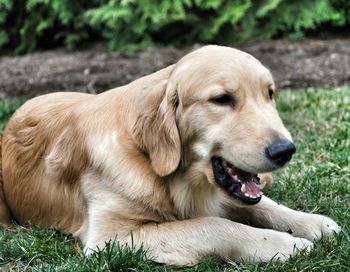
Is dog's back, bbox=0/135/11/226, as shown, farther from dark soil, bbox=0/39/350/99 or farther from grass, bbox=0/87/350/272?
dark soil, bbox=0/39/350/99

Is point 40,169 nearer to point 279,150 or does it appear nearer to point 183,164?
point 183,164

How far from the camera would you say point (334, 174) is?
5094 mm

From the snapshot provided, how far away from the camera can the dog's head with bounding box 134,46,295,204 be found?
3545 mm

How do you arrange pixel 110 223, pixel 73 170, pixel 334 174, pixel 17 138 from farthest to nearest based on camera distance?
pixel 334 174, pixel 17 138, pixel 73 170, pixel 110 223

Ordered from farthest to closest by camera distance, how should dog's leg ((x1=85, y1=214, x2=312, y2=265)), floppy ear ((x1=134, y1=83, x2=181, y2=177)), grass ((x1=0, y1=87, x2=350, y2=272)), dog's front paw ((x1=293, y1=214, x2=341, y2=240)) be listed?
dog's front paw ((x1=293, y1=214, x2=341, y2=240)) → floppy ear ((x1=134, y1=83, x2=181, y2=177)) → dog's leg ((x1=85, y1=214, x2=312, y2=265)) → grass ((x1=0, y1=87, x2=350, y2=272))

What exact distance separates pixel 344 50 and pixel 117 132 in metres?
7.19

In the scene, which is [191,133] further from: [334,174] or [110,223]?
[334,174]

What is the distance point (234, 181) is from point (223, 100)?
1.45 ft

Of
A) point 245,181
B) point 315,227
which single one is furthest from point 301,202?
point 245,181

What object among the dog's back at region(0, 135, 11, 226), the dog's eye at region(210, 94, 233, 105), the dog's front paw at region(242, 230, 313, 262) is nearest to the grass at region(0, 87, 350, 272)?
the dog's front paw at region(242, 230, 313, 262)

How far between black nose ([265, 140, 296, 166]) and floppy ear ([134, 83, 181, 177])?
0.56 m

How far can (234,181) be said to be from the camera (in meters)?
3.68

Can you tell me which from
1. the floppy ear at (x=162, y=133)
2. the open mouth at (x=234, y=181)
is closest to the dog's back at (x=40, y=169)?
the floppy ear at (x=162, y=133)

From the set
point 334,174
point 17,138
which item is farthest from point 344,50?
point 17,138
